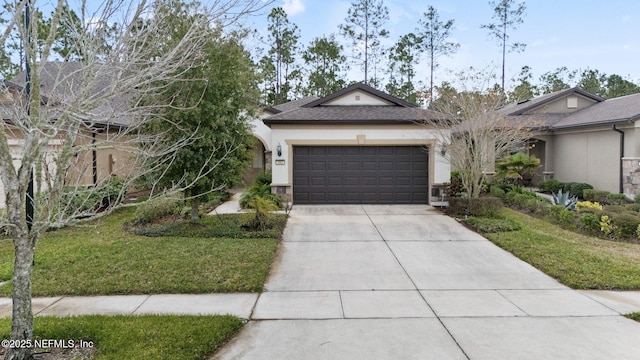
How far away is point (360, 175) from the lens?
555 inches

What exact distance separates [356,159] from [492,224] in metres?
5.25

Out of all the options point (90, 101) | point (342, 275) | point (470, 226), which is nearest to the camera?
point (90, 101)

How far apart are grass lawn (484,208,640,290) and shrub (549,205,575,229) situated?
0.30 m

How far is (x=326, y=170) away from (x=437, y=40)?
22.0m

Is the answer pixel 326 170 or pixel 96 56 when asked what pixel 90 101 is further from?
pixel 326 170

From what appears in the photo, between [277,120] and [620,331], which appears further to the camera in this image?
[277,120]

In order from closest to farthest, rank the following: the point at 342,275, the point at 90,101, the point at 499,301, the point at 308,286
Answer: the point at 90,101 → the point at 499,301 → the point at 308,286 → the point at 342,275

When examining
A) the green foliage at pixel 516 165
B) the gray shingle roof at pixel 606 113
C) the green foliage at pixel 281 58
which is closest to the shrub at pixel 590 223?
the gray shingle roof at pixel 606 113

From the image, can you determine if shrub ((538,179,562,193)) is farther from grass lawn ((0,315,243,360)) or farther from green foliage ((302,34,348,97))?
green foliage ((302,34,348,97))

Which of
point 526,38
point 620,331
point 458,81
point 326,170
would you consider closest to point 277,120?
point 326,170

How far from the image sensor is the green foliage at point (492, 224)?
9.84 meters

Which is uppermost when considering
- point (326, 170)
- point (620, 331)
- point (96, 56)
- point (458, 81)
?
point (458, 81)

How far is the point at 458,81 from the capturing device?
13617mm

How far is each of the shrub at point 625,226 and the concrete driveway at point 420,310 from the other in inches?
134
